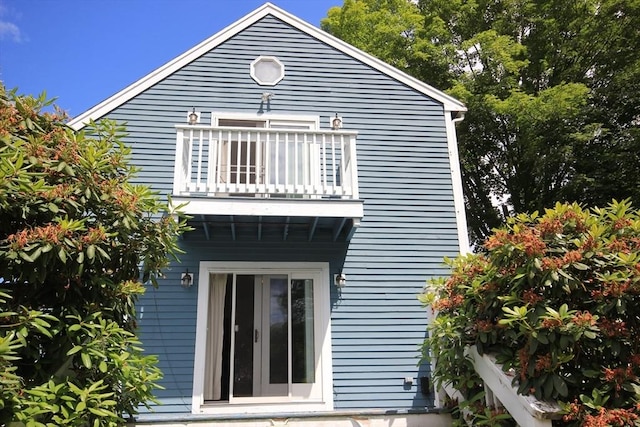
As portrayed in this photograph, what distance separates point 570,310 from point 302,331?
4.22m

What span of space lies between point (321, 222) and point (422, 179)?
81.1 inches

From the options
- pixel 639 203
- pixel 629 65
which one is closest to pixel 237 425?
pixel 639 203

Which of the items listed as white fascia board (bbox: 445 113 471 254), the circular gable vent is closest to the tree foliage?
white fascia board (bbox: 445 113 471 254)

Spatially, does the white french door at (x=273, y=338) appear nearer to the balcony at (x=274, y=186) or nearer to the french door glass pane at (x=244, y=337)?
the french door glass pane at (x=244, y=337)

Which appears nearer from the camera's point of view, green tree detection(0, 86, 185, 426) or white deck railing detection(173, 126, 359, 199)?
green tree detection(0, 86, 185, 426)

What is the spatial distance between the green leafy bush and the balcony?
282 centimetres

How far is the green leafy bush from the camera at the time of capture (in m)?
2.71

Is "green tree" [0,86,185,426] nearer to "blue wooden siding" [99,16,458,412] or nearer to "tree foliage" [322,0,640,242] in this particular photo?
"blue wooden siding" [99,16,458,412]

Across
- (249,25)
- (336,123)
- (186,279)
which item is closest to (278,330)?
(186,279)

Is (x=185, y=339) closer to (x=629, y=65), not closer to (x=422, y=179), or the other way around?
(x=422, y=179)

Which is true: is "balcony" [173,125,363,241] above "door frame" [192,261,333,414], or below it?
above

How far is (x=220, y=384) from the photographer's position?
6.38 metres

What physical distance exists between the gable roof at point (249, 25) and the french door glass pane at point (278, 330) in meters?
3.87

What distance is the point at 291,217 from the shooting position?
19.4ft
